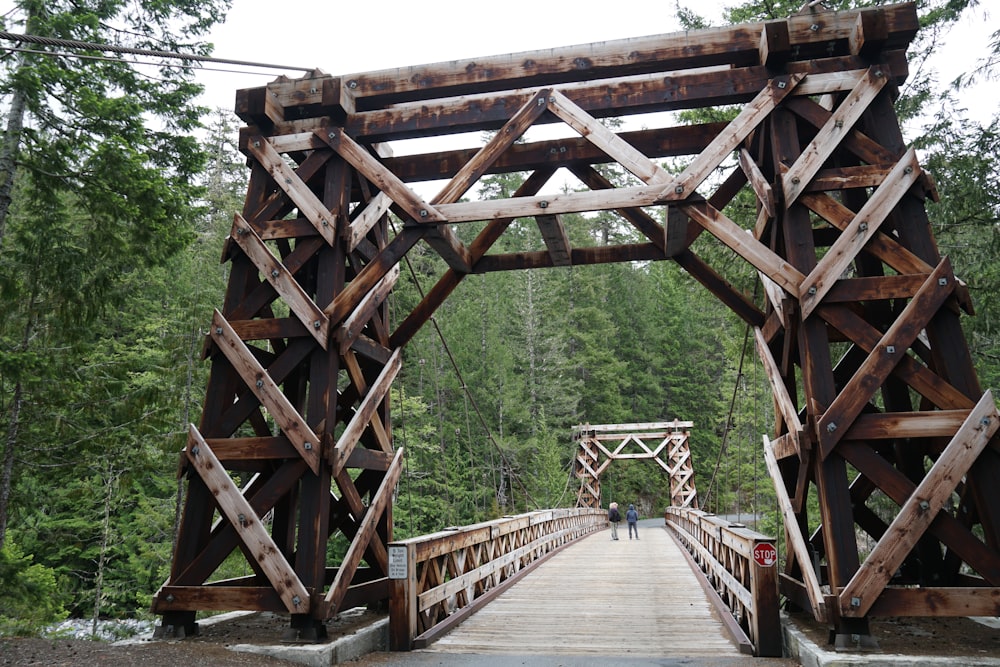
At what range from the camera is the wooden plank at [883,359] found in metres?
4.46

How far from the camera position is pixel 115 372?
10.6 m

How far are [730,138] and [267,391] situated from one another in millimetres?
3912

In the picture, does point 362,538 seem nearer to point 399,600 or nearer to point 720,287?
point 399,600

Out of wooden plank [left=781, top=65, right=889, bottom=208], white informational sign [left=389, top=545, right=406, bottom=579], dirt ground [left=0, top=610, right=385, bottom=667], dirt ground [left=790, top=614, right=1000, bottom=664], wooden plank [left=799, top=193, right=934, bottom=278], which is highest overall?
wooden plank [left=781, top=65, right=889, bottom=208]

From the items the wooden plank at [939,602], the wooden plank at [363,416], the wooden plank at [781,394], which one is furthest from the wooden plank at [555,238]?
the wooden plank at [939,602]

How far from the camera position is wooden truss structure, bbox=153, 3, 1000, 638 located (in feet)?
14.7

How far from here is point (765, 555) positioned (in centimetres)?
500

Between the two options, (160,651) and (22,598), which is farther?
(22,598)

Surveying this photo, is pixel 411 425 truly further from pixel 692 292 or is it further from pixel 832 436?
pixel 832 436

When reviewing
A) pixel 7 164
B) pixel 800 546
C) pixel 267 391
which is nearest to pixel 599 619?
pixel 800 546

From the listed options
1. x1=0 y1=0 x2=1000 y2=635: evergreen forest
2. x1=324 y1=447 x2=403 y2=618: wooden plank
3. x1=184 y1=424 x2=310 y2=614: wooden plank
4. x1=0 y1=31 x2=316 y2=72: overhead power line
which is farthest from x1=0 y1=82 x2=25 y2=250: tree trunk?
x1=324 y1=447 x2=403 y2=618: wooden plank

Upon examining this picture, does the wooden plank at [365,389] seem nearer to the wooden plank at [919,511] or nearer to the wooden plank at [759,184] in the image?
the wooden plank at [759,184]

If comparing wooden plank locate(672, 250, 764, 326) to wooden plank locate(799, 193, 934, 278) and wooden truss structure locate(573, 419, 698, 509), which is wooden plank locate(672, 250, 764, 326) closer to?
wooden plank locate(799, 193, 934, 278)

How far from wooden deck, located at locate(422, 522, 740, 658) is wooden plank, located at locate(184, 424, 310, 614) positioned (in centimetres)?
128
